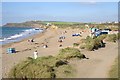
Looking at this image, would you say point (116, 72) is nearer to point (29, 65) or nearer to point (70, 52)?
point (29, 65)

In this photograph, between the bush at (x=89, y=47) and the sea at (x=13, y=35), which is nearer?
the bush at (x=89, y=47)

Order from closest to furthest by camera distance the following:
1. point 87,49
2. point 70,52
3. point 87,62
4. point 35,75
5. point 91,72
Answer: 1. point 35,75
2. point 91,72
3. point 87,62
4. point 70,52
5. point 87,49

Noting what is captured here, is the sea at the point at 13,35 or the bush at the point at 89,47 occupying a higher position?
the bush at the point at 89,47

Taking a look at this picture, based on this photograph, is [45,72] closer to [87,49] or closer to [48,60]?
[48,60]

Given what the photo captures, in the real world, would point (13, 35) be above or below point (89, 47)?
below

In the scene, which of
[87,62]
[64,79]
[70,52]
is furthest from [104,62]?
[64,79]

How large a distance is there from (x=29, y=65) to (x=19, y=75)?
2.52ft

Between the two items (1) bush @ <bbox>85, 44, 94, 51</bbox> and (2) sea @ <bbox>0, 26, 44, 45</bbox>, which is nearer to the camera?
(1) bush @ <bbox>85, 44, 94, 51</bbox>

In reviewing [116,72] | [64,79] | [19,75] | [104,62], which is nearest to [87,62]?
[104,62]

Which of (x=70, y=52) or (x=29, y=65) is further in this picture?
(x=70, y=52)

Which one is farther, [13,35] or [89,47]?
[13,35]

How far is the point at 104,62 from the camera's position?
19.2 metres

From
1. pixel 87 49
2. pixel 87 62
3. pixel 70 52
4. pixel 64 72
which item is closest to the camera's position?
pixel 64 72

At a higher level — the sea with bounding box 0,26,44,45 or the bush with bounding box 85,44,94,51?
the bush with bounding box 85,44,94,51
